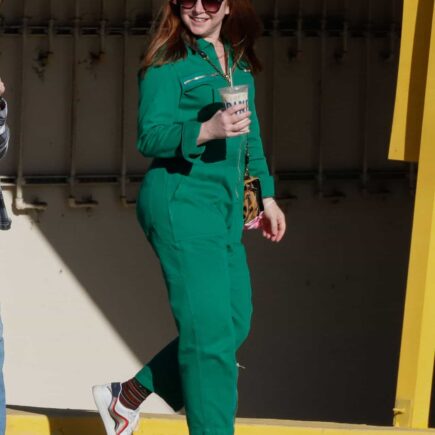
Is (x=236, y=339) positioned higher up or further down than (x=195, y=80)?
further down

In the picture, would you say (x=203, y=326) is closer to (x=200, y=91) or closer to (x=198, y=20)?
(x=200, y=91)

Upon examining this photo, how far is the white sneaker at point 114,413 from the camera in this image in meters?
5.75

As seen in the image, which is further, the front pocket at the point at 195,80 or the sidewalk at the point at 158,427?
the sidewalk at the point at 158,427

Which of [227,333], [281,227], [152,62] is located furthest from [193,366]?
[152,62]

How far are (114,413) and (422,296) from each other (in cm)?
148

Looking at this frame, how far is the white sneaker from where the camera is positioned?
575cm

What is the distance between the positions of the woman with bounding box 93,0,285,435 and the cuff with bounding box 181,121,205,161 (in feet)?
0.04

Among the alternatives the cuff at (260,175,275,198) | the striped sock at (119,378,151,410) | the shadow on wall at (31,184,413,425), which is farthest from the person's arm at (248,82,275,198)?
the shadow on wall at (31,184,413,425)

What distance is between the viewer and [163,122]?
5.30 m

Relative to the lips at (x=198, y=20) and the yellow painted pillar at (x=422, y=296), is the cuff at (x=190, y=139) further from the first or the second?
the yellow painted pillar at (x=422, y=296)

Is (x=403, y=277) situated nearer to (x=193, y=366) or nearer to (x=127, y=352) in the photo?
(x=127, y=352)

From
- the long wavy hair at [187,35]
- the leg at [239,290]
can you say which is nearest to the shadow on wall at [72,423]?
the leg at [239,290]

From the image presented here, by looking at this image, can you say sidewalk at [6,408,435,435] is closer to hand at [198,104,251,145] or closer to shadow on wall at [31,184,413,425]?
hand at [198,104,251,145]

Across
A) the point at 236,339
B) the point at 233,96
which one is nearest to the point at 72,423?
the point at 236,339
